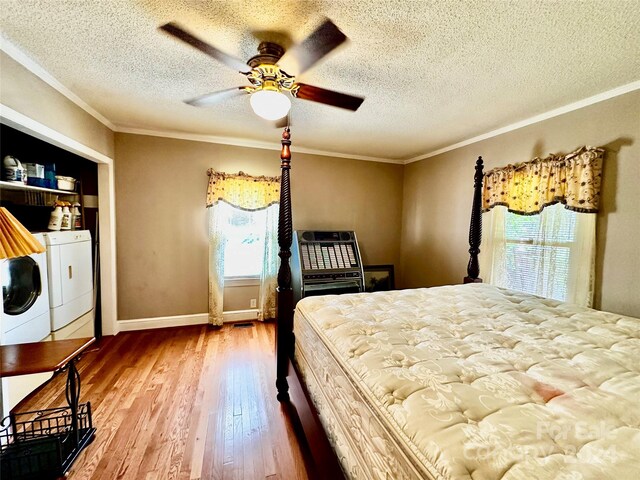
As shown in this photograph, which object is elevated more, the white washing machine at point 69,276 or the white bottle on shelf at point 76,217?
the white bottle on shelf at point 76,217

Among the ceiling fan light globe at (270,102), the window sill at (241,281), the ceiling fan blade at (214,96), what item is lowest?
the window sill at (241,281)

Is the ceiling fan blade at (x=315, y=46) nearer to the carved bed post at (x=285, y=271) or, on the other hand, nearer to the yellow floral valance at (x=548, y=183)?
the carved bed post at (x=285, y=271)

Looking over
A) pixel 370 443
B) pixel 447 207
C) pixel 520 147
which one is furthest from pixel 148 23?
pixel 447 207

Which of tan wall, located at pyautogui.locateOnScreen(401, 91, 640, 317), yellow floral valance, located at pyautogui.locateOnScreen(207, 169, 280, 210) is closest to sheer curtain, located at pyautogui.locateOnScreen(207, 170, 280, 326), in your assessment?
yellow floral valance, located at pyautogui.locateOnScreen(207, 169, 280, 210)

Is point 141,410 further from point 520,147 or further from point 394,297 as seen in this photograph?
point 520,147

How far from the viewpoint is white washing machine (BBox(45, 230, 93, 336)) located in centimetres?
223

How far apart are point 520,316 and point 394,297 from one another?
762 millimetres

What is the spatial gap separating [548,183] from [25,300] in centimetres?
439

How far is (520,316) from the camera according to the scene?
161cm

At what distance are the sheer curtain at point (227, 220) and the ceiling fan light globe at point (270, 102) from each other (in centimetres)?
200

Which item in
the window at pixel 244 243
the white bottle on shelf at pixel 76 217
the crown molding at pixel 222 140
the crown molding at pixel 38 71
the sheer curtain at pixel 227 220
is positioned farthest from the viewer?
the window at pixel 244 243

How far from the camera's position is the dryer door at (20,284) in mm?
1793

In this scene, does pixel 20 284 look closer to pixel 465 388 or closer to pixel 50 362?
pixel 50 362

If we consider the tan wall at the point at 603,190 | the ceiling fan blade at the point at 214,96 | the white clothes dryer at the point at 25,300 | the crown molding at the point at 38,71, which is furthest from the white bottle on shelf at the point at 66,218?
the tan wall at the point at 603,190
